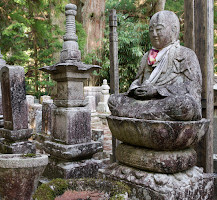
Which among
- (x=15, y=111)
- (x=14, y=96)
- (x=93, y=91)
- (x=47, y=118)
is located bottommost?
(x=47, y=118)

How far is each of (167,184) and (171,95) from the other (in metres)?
0.85

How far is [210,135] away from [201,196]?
2.56ft

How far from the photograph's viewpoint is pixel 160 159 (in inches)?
93.2

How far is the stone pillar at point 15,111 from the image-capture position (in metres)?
4.17

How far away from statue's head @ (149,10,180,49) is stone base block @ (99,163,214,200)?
143 cm

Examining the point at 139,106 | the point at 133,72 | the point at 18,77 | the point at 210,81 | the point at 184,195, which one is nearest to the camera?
the point at 184,195

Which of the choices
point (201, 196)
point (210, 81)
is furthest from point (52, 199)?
point (210, 81)

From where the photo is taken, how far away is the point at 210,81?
117 inches

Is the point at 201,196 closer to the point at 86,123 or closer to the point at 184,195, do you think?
the point at 184,195

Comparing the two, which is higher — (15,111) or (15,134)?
(15,111)

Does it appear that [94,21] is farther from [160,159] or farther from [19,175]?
[160,159]

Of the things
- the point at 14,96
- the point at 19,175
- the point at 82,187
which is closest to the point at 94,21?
the point at 14,96

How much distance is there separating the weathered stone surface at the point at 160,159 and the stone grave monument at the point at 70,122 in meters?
0.98

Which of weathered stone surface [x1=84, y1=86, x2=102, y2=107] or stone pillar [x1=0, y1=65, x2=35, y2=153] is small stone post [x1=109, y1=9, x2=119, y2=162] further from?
weathered stone surface [x1=84, y1=86, x2=102, y2=107]
